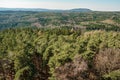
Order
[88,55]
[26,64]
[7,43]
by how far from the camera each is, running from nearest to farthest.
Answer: [26,64] → [88,55] → [7,43]

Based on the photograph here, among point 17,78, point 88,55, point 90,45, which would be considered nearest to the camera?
point 17,78

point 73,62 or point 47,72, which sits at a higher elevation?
point 73,62

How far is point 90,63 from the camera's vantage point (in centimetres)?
6594

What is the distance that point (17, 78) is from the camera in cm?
5994

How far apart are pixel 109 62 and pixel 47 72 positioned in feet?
59.2

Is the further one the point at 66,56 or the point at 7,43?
the point at 7,43

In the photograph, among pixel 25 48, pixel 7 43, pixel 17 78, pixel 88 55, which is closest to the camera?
pixel 17 78

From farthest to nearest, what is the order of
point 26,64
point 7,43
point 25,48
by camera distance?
point 7,43
point 25,48
point 26,64

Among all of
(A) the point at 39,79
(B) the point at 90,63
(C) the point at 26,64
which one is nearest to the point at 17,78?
(C) the point at 26,64

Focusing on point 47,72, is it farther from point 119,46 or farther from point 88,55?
point 119,46

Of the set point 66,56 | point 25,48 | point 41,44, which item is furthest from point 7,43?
point 66,56

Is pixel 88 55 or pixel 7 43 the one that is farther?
pixel 7 43

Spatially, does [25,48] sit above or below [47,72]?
above

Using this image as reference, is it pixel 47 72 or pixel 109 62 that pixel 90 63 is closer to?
pixel 109 62
